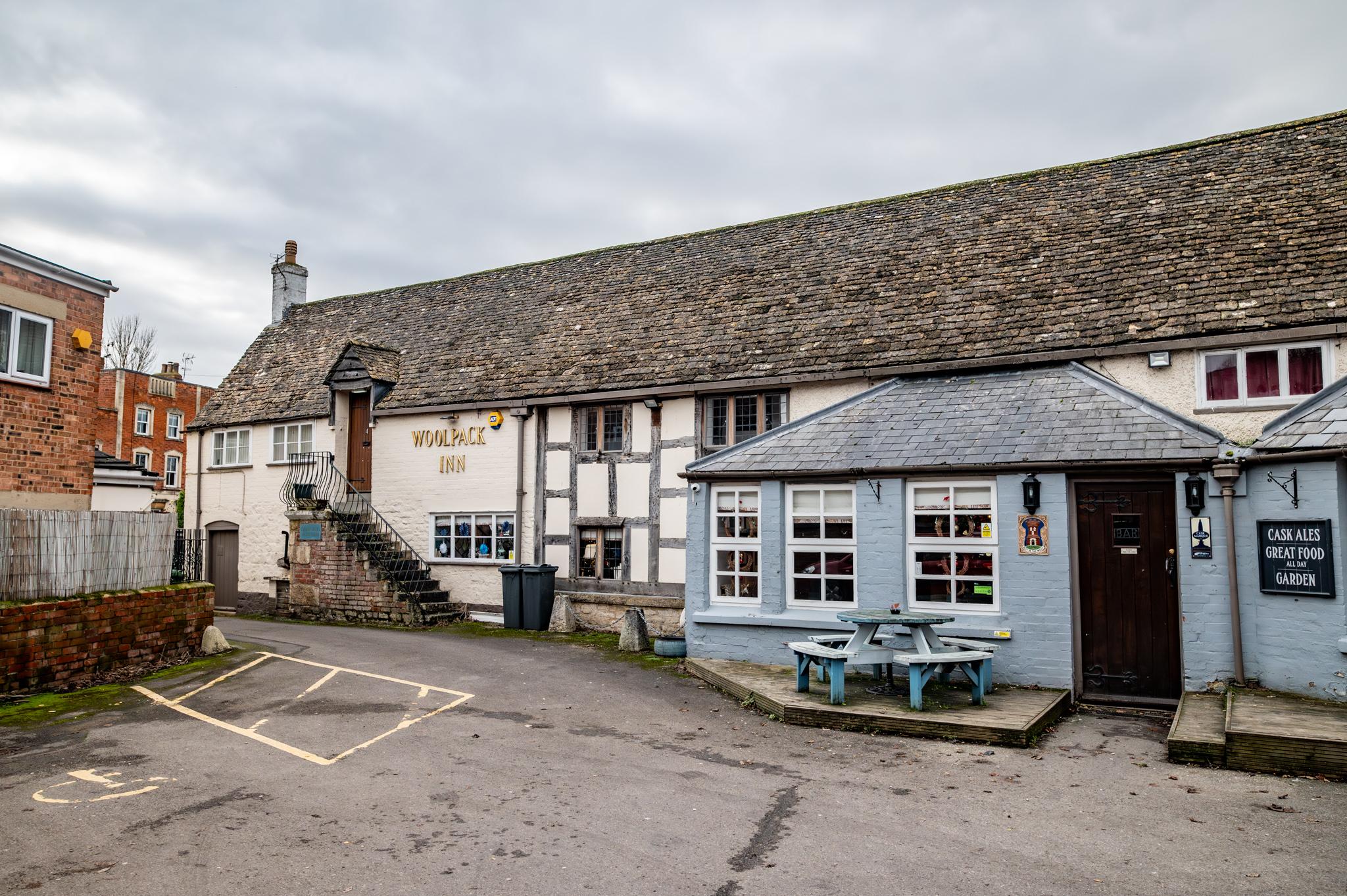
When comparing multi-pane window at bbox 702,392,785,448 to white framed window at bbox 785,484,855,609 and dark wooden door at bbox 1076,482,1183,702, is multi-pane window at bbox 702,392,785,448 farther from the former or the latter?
dark wooden door at bbox 1076,482,1183,702

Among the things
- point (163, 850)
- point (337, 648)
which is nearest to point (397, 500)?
point (337, 648)

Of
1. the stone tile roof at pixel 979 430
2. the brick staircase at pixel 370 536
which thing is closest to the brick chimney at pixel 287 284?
the brick staircase at pixel 370 536

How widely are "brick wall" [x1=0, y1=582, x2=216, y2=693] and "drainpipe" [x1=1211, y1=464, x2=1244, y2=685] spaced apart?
44.9 ft

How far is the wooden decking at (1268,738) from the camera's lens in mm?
7191

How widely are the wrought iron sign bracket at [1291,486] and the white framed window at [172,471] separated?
4490 centimetres

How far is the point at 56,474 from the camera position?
13359 millimetres

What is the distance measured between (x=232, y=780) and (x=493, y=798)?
91.5 inches

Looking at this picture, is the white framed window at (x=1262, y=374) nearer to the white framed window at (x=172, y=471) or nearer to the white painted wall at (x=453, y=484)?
the white painted wall at (x=453, y=484)

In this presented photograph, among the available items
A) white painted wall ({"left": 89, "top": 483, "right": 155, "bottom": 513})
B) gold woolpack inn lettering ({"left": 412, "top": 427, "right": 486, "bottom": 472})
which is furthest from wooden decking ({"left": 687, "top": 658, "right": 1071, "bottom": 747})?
white painted wall ({"left": 89, "top": 483, "right": 155, "bottom": 513})

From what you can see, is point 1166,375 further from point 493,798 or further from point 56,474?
point 56,474

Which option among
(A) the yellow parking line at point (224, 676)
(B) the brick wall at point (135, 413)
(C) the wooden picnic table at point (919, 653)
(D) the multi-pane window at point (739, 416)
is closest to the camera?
(C) the wooden picnic table at point (919, 653)

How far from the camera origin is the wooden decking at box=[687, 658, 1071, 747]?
27.8ft

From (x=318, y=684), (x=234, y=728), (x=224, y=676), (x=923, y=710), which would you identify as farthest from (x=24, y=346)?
(x=923, y=710)

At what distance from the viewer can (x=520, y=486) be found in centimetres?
1781
